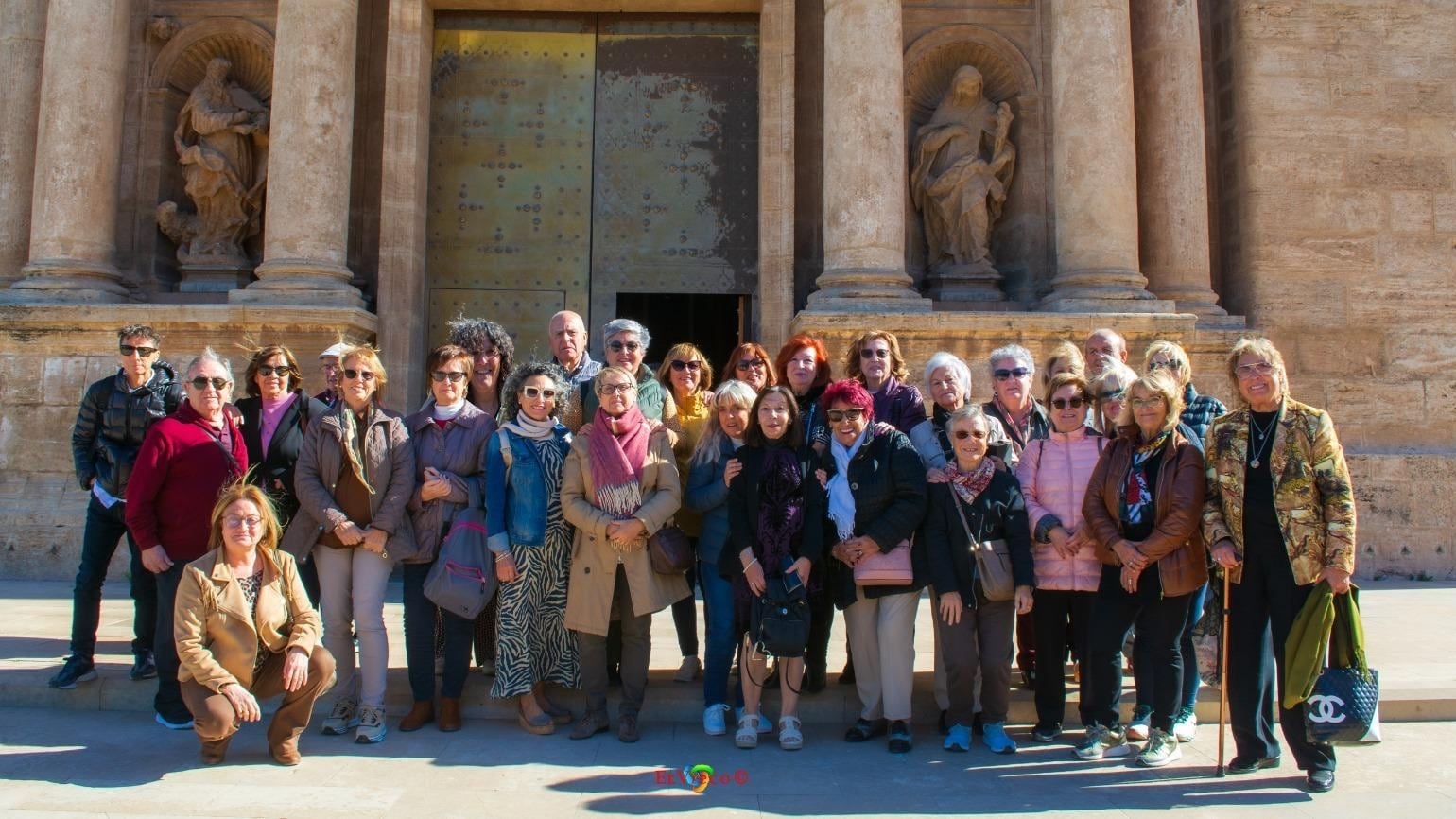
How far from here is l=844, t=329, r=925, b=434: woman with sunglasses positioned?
19.6 ft

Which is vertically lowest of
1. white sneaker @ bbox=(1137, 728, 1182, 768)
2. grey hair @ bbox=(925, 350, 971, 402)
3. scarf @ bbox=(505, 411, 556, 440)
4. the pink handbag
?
white sneaker @ bbox=(1137, 728, 1182, 768)

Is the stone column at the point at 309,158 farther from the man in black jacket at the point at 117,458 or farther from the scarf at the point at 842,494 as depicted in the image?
the scarf at the point at 842,494

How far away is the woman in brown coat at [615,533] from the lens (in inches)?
212

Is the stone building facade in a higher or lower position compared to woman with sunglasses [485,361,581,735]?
higher

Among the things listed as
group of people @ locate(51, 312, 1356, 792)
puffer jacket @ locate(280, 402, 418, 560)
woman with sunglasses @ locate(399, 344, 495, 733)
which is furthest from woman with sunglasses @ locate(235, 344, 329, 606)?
woman with sunglasses @ locate(399, 344, 495, 733)

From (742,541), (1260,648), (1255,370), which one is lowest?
(1260,648)

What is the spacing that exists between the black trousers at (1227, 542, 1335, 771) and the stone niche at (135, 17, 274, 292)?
932 cm

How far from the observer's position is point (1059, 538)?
529 cm

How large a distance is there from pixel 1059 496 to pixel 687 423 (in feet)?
6.61

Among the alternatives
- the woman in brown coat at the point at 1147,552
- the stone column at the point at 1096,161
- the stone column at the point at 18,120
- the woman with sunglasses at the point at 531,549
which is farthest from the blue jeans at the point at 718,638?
the stone column at the point at 18,120

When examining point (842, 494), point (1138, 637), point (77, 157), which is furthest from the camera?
point (77, 157)

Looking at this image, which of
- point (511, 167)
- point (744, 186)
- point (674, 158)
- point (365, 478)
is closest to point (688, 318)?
point (744, 186)

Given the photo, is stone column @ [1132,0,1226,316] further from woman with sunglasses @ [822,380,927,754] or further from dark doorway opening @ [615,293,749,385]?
woman with sunglasses @ [822,380,927,754]

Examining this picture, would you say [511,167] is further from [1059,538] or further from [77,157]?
[1059,538]
